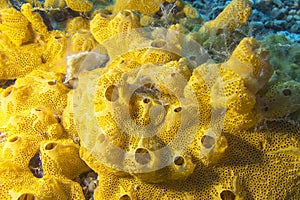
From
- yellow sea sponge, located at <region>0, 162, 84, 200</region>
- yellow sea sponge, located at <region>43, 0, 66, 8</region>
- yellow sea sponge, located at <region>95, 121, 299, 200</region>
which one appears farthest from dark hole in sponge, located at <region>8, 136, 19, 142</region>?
yellow sea sponge, located at <region>43, 0, 66, 8</region>

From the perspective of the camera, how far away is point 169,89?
2.21m

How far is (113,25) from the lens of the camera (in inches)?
109

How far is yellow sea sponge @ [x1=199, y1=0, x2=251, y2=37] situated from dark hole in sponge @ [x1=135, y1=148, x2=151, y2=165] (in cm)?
158

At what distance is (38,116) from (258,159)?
1739 mm

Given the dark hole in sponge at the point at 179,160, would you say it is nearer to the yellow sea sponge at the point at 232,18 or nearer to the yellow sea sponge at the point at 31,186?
the yellow sea sponge at the point at 31,186

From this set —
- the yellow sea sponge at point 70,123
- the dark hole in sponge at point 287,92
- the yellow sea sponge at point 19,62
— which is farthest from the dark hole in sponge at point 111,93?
the yellow sea sponge at point 19,62

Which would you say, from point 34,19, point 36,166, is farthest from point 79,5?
point 36,166

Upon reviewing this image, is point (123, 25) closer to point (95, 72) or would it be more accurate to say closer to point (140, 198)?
point (95, 72)

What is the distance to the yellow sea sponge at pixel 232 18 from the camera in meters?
Result: 3.06

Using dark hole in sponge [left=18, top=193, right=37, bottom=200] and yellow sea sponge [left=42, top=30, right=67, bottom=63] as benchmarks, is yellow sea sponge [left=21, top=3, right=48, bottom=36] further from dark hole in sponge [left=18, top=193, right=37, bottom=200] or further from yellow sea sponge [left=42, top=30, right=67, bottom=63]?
dark hole in sponge [left=18, top=193, right=37, bottom=200]

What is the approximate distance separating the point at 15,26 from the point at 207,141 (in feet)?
7.76

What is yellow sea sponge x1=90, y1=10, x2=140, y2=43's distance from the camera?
2.73 m

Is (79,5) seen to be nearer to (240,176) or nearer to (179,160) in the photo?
(179,160)

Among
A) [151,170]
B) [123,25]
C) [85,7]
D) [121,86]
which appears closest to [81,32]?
[85,7]
